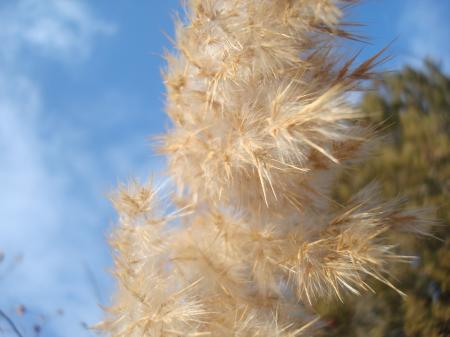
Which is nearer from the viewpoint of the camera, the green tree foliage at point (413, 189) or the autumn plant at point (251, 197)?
the autumn plant at point (251, 197)

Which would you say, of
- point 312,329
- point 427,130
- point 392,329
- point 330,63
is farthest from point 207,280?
point 427,130

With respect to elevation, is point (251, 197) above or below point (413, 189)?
below

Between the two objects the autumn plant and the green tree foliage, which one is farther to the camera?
the green tree foliage

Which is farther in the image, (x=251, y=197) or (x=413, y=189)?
(x=413, y=189)

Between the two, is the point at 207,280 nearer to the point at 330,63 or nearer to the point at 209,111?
the point at 209,111
